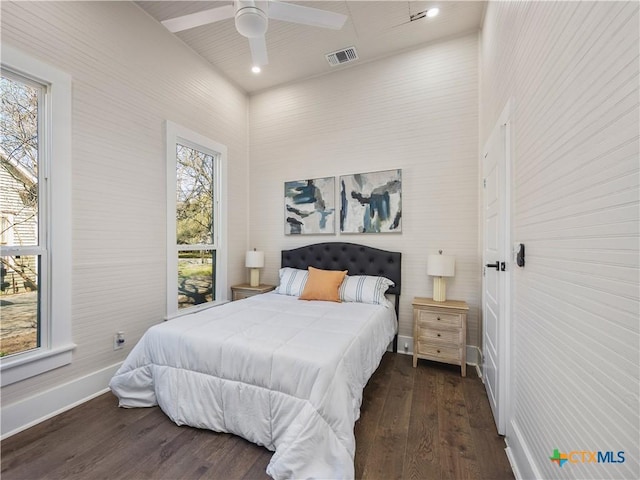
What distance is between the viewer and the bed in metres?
1.44

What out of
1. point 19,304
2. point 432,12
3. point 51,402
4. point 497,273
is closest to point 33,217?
point 19,304

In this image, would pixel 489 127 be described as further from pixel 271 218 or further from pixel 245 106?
pixel 245 106

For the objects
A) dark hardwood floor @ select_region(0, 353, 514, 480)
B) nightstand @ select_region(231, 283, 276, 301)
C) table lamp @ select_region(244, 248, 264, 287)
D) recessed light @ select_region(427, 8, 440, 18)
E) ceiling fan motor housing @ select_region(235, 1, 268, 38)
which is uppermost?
recessed light @ select_region(427, 8, 440, 18)

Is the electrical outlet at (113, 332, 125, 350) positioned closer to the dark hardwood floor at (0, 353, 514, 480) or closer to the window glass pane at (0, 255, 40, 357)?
the dark hardwood floor at (0, 353, 514, 480)

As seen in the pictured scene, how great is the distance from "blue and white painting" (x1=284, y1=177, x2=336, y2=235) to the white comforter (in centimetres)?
156

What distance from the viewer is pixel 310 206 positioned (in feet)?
12.3

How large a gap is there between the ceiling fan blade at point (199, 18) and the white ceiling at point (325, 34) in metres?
0.82

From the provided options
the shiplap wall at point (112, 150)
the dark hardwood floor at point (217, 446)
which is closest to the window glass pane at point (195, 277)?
the shiplap wall at point (112, 150)

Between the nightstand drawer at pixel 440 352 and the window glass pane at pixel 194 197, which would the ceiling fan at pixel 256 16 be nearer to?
the window glass pane at pixel 194 197

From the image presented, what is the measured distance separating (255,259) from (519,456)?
3.22 meters

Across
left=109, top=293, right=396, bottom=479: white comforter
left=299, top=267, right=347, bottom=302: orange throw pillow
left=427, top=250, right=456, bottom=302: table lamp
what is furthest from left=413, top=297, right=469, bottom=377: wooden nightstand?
left=299, top=267, right=347, bottom=302: orange throw pillow

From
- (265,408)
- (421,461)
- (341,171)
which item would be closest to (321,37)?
(341,171)

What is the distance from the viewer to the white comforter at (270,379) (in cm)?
144

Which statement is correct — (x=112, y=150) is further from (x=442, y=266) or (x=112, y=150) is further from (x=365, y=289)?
(x=442, y=266)
